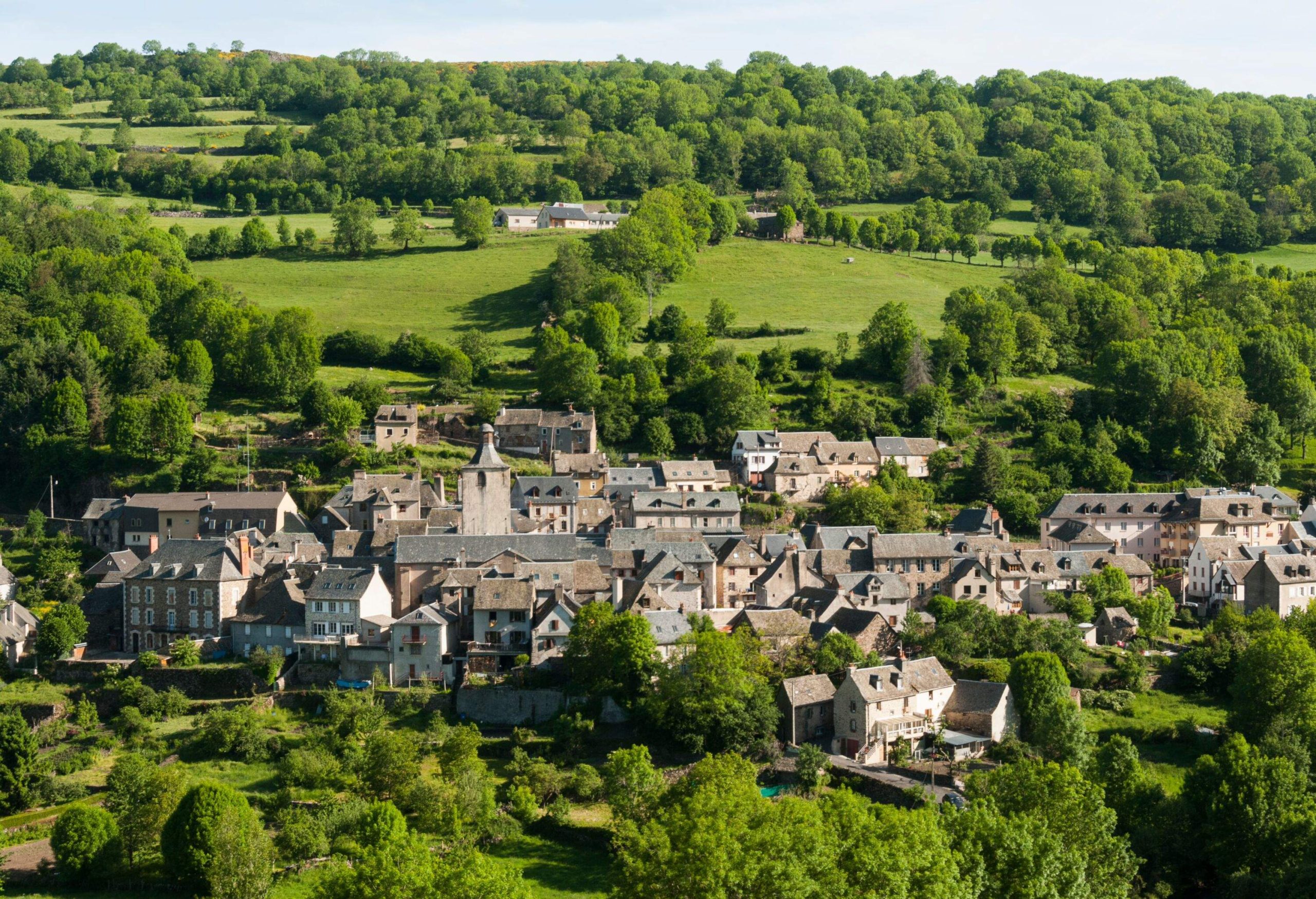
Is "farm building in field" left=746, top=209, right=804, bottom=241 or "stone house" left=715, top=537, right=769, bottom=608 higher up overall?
"farm building in field" left=746, top=209, right=804, bottom=241

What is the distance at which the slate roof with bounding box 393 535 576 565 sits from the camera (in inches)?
3061

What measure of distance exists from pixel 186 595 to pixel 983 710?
3870cm

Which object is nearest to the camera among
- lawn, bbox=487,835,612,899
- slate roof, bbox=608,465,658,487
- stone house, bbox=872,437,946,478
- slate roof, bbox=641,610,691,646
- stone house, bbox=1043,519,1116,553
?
lawn, bbox=487,835,612,899

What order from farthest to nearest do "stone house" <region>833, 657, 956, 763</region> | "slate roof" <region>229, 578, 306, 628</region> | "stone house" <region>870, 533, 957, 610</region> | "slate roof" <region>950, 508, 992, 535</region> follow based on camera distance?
1. "slate roof" <region>950, 508, 992, 535</region>
2. "stone house" <region>870, 533, 957, 610</region>
3. "slate roof" <region>229, 578, 306, 628</region>
4. "stone house" <region>833, 657, 956, 763</region>

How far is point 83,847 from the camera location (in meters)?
55.5

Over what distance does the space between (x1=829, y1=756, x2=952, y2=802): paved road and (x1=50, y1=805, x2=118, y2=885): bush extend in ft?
91.6

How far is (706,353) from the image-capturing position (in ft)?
397

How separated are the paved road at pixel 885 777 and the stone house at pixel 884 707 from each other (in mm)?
1105

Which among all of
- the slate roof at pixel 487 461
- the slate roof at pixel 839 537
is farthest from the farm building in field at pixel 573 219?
the slate roof at pixel 839 537

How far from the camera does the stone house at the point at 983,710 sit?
67062 millimetres

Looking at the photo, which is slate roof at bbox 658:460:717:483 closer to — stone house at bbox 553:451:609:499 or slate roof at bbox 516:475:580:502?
stone house at bbox 553:451:609:499

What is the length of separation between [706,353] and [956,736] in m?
58.4

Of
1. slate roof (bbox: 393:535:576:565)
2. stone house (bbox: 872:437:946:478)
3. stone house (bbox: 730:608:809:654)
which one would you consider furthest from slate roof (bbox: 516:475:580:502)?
stone house (bbox: 872:437:946:478)

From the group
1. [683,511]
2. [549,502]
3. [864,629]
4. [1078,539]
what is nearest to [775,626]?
[864,629]
